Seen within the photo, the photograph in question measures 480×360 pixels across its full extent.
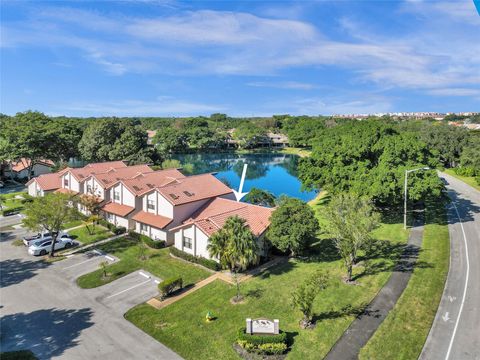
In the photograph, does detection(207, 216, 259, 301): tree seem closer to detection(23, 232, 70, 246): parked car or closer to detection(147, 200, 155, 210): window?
detection(147, 200, 155, 210): window

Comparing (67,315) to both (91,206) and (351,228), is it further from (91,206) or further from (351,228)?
(351,228)

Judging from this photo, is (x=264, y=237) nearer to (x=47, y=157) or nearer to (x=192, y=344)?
(x=192, y=344)

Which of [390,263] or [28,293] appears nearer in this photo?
[28,293]

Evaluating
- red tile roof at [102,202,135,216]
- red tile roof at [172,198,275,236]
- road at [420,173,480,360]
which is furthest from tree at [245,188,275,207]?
road at [420,173,480,360]

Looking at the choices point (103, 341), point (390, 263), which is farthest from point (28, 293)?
point (390, 263)

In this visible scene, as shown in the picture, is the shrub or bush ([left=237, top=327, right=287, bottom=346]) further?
the shrub

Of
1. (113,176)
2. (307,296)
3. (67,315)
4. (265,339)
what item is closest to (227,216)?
(307,296)
